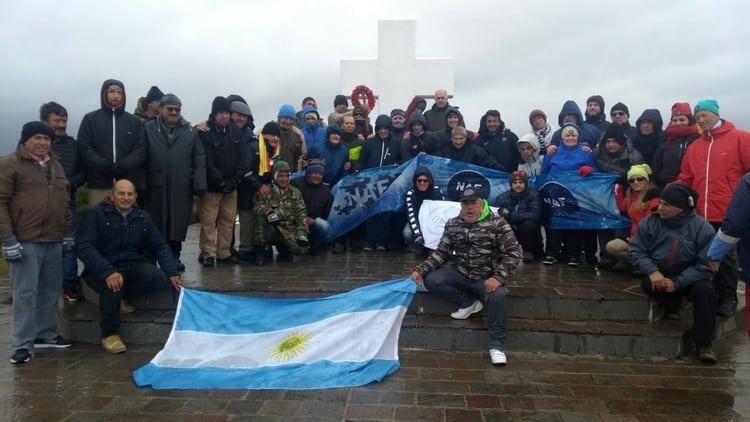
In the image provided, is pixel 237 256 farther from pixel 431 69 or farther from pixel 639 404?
pixel 431 69

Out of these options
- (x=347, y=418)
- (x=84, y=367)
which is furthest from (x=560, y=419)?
(x=84, y=367)

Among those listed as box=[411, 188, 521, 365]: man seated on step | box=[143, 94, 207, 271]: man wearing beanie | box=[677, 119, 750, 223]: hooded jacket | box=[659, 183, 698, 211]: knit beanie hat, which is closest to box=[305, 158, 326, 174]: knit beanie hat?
box=[143, 94, 207, 271]: man wearing beanie

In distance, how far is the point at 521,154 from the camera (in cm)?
748

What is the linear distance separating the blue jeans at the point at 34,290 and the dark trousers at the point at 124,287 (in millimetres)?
347

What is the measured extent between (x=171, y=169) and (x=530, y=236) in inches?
185

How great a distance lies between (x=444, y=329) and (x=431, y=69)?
→ 8551 mm

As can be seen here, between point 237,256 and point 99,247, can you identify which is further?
point 237,256

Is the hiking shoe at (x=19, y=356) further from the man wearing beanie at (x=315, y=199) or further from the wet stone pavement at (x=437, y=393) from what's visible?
the man wearing beanie at (x=315, y=199)

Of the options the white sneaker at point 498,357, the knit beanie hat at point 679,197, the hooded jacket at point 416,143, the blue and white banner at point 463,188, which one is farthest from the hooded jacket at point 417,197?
the knit beanie hat at point 679,197

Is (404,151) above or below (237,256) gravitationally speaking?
above

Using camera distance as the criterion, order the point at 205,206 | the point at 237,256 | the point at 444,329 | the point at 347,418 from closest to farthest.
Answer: the point at 347,418 → the point at 444,329 → the point at 205,206 → the point at 237,256

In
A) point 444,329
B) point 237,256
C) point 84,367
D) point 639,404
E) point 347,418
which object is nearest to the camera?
point 347,418

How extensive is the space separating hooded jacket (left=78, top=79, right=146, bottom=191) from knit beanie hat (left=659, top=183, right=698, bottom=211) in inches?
219

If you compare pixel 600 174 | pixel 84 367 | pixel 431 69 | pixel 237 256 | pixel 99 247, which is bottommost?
pixel 84 367
